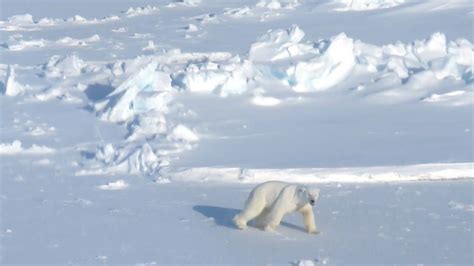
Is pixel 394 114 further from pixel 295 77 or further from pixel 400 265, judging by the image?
pixel 400 265

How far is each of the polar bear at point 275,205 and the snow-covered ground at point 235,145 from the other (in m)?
0.08

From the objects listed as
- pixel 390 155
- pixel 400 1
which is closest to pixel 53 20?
pixel 400 1

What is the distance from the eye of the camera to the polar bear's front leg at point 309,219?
17.9 ft

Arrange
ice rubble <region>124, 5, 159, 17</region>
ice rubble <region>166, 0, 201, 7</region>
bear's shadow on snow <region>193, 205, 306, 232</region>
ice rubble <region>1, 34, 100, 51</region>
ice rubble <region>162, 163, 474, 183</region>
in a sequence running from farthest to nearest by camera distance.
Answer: ice rubble <region>166, 0, 201, 7</region>
ice rubble <region>124, 5, 159, 17</region>
ice rubble <region>1, 34, 100, 51</region>
ice rubble <region>162, 163, 474, 183</region>
bear's shadow on snow <region>193, 205, 306, 232</region>

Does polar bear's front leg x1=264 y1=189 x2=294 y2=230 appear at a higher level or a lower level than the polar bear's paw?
higher

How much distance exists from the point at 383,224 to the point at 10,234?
7.00 ft

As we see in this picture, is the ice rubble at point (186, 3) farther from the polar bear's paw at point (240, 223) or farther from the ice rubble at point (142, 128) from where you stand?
the polar bear's paw at point (240, 223)

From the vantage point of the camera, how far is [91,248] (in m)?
5.37

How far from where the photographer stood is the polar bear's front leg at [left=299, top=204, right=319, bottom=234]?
5.47 metres

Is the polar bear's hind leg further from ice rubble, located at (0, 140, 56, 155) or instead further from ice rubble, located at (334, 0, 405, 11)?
ice rubble, located at (334, 0, 405, 11)

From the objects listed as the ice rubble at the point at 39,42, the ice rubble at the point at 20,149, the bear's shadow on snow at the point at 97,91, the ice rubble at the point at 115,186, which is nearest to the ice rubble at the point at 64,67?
the bear's shadow on snow at the point at 97,91

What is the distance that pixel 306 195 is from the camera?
5.36m

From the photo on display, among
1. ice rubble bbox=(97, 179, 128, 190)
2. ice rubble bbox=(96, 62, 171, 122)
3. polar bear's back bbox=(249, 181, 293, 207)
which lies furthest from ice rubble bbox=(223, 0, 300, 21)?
polar bear's back bbox=(249, 181, 293, 207)

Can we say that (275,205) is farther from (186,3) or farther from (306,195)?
(186,3)
